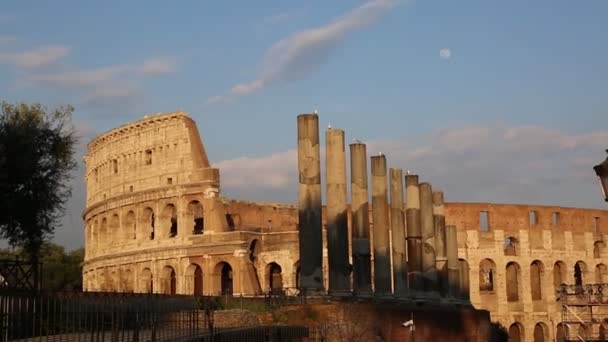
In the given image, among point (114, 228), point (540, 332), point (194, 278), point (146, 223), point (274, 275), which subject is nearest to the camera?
point (194, 278)

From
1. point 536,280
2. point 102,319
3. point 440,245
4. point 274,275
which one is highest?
point 440,245

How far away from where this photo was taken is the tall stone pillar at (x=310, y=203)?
23.4m

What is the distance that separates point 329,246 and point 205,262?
17753 millimetres

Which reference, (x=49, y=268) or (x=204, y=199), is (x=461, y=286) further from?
(x=49, y=268)

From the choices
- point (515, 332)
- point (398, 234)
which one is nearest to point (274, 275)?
point (515, 332)

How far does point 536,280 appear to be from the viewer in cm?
4803

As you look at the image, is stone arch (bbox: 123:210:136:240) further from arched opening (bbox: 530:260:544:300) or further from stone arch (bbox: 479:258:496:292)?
arched opening (bbox: 530:260:544:300)

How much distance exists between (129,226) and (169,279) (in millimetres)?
4356

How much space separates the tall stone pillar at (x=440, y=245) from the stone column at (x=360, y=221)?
21.9ft

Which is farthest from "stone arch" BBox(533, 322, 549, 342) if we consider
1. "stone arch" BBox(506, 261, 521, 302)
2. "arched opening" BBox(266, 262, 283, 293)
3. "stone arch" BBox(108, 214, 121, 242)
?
"stone arch" BBox(108, 214, 121, 242)

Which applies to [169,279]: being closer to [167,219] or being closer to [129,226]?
[167,219]

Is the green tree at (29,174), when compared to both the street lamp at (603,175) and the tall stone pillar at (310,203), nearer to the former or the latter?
the tall stone pillar at (310,203)

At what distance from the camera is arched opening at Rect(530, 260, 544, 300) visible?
47.4 metres

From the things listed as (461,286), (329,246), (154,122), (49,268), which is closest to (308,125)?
(329,246)
